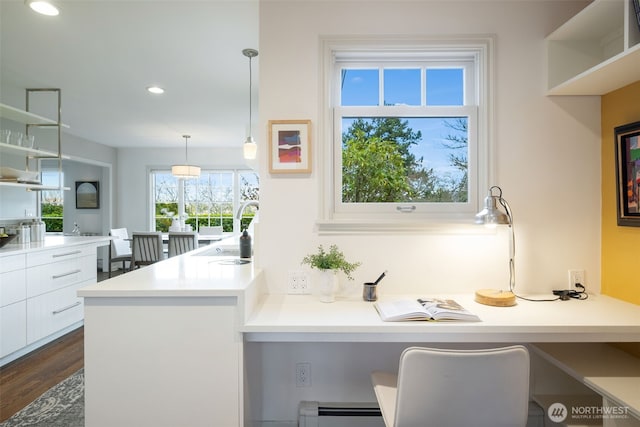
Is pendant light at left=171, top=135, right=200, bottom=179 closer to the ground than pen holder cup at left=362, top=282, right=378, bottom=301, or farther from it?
farther from it

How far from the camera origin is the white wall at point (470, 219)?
1854 millimetres

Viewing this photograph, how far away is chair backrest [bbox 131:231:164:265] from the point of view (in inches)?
182

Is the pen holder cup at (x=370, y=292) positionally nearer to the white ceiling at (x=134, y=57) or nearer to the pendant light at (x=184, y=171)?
the white ceiling at (x=134, y=57)

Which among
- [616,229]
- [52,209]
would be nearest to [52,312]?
[616,229]

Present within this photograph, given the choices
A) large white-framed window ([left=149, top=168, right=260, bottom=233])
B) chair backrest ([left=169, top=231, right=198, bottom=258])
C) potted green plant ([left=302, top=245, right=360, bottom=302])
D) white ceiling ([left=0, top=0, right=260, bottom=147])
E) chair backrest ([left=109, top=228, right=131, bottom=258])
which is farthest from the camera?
large white-framed window ([left=149, top=168, right=260, bottom=233])

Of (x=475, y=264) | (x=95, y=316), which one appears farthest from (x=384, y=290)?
(x=95, y=316)

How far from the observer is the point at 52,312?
10.1ft

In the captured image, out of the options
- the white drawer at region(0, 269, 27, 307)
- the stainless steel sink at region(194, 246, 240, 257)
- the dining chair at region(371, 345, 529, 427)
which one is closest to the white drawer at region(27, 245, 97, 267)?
the white drawer at region(0, 269, 27, 307)

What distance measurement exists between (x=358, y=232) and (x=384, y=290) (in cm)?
35

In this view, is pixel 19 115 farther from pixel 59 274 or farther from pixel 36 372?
pixel 36 372

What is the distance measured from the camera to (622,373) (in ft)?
4.72

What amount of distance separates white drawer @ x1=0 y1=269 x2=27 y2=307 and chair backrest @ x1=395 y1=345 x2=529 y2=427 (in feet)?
9.88

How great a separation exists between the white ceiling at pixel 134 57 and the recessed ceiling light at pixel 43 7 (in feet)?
0.17

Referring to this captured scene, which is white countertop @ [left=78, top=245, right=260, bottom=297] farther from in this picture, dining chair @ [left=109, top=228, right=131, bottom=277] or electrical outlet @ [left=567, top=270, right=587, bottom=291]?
dining chair @ [left=109, top=228, right=131, bottom=277]
